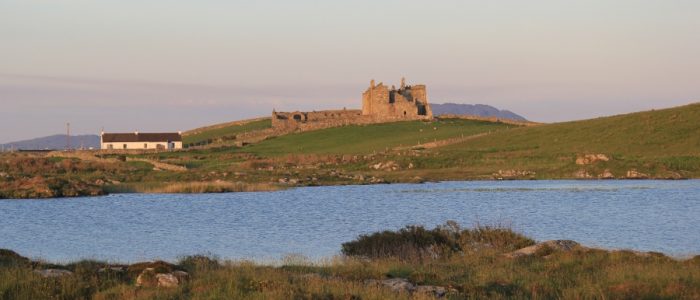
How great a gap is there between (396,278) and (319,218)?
23560 mm

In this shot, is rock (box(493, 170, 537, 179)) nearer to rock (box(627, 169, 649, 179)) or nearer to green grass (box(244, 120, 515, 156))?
rock (box(627, 169, 649, 179))

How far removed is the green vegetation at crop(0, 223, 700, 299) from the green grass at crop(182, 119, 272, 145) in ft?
432

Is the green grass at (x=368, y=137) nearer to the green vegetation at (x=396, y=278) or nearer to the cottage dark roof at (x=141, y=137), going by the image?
the cottage dark roof at (x=141, y=137)

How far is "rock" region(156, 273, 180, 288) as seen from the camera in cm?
1703

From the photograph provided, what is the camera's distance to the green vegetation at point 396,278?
16016 millimetres

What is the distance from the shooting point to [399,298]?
15.1m

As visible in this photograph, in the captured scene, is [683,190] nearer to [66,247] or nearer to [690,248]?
[690,248]

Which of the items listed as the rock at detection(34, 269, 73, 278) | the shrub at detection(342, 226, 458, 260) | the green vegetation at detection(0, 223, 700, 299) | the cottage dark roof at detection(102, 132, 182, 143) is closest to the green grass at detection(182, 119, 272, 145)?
the cottage dark roof at detection(102, 132, 182, 143)

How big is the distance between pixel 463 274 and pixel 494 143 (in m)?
82.0

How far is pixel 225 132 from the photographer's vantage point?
17100cm

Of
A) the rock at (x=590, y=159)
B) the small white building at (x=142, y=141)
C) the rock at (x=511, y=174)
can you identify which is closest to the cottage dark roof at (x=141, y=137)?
the small white building at (x=142, y=141)

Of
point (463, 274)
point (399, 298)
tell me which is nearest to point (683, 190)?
point (463, 274)

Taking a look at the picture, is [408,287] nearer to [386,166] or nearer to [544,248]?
[544,248]

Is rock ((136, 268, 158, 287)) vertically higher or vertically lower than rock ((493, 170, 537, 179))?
lower
